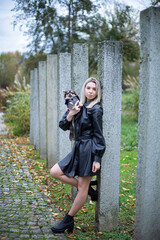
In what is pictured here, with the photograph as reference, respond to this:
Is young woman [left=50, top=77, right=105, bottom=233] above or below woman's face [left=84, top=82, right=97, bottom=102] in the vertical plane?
below

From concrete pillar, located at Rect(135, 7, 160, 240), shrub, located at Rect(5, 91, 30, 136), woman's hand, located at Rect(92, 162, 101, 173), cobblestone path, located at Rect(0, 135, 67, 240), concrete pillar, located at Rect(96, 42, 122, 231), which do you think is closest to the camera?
concrete pillar, located at Rect(135, 7, 160, 240)

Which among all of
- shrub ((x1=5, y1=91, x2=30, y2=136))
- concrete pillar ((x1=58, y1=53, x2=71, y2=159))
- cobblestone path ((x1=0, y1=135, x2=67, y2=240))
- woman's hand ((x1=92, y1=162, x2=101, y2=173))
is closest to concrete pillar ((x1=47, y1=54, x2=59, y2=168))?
cobblestone path ((x1=0, y1=135, x2=67, y2=240))

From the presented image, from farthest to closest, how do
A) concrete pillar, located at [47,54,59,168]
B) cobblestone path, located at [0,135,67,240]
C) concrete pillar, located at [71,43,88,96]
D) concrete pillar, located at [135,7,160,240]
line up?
concrete pillar, located at [47,54,59,168] < concrete pillar, located at [71,43,88,96] < cobblestone path, located at [0,135,67,240] < concrete pillar, located at [135,7,160,240]

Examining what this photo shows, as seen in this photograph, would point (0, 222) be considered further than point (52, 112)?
No

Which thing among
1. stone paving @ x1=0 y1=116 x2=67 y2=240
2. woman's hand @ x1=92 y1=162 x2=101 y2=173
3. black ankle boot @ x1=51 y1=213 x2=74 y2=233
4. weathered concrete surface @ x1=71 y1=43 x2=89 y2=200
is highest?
weathered concrete surface @ x1=71 y1=43 x2=89 y2=200

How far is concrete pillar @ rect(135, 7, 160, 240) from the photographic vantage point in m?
2.19

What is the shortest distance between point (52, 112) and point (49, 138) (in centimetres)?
67

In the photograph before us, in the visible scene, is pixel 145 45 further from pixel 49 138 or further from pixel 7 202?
pixel 49 138

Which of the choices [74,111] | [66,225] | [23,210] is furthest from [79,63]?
[23,210]

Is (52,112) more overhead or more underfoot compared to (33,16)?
more underfoot

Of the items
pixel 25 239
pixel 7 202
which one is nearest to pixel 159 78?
pixel 25 239

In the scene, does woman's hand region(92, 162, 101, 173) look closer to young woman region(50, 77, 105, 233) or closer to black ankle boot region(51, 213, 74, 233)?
young woman region(50, 77, 105, 233)

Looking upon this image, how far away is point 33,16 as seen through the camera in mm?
12117

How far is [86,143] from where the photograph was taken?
2.89 metres
